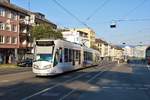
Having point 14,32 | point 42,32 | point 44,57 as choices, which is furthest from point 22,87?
point 14,32

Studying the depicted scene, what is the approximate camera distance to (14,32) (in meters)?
83.8

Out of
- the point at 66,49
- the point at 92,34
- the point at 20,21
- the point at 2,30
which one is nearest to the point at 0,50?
the point at 2,30

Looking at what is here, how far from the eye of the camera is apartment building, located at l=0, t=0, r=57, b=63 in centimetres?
7812

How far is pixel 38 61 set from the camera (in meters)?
30.1

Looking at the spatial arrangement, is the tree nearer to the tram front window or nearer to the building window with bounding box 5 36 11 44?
the building window with bounding box 5 36 11 44

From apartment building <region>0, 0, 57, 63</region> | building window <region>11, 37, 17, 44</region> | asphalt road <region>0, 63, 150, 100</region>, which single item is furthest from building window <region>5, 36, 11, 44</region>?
asphalt road <region>0, 63, 150, 100</region>

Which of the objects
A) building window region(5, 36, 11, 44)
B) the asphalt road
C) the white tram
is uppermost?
building window region(5, 36, 11, 44)

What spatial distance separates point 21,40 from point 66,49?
5584cm

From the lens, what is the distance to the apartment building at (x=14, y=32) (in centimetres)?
7812

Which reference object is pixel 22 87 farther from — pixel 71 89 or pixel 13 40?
pixel 13 40

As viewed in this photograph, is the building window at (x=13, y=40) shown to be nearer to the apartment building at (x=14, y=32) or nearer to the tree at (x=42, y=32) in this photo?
the apartment building at (x=14, y=32)

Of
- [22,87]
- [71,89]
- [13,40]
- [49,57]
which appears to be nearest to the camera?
[71,89]

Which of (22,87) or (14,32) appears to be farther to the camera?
(14,32)

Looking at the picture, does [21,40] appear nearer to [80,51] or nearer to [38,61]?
[80,51]
